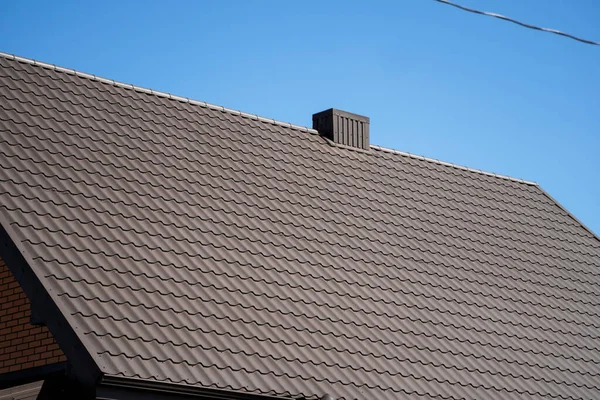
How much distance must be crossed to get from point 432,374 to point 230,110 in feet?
19.2

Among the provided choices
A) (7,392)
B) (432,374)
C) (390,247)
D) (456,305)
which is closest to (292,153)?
(390,247)

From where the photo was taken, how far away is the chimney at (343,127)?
16.6m

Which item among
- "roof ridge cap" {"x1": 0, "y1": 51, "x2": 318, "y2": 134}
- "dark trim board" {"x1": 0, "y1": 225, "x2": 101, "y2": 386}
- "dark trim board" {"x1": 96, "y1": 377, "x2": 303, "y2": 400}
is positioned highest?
"roof ridge cap" {"x1": 0, "y1": 51, "x2": 318, "y2": 134}

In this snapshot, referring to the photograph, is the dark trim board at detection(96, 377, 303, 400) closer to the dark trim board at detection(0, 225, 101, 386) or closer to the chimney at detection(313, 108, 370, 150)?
the dark trim board at detection(0, 225, 101, 386)

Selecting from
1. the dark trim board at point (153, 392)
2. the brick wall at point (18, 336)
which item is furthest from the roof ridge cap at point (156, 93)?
the dark trim board at point (153, 392)

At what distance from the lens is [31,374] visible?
10.1m

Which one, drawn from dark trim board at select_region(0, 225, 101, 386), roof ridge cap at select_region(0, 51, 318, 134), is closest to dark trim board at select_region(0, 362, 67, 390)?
dark trim board at select_region(0, 225, 101, 386)

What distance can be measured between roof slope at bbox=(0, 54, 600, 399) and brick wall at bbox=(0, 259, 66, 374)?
0.76 metres

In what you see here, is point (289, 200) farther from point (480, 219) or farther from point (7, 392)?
point (7, 392)

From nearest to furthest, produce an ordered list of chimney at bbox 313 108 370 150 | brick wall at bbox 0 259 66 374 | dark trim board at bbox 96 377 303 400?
dark trim board at bbox 96 377 303 400, brick wall at bbox 0 259 66 374, chimney at bbox 313 108 370 150

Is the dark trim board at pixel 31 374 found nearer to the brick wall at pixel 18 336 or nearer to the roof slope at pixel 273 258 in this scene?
the brick wall at pixel 18 336

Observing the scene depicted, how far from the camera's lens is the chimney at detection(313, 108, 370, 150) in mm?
16609

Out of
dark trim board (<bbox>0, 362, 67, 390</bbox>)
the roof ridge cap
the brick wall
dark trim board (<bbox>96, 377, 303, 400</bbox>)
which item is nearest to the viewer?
dark trim board (<bbox>96, 377, 303, 400</bbox>)

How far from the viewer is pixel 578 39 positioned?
12.4 m
